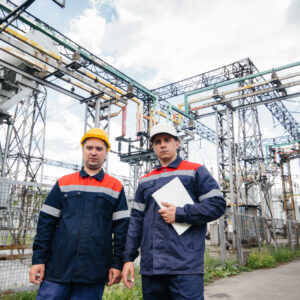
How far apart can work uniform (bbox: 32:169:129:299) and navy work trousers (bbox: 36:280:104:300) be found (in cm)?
4

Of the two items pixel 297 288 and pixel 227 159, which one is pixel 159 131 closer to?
pixel 297 288

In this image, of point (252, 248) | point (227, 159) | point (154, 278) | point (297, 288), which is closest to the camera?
point (154, 278)

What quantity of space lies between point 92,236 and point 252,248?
8079 mm

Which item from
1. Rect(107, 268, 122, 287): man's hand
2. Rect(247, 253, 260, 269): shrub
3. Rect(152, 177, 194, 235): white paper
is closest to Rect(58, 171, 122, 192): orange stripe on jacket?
Rect(152, 177, 194, 235): white paper

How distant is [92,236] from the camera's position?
211 cm

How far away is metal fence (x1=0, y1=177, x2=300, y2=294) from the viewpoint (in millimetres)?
4266

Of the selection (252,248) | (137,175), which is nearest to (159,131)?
(252,248)

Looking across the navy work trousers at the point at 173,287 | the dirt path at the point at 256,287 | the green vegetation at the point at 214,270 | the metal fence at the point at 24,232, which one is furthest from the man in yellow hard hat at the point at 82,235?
the dirt path at the point at 256,287

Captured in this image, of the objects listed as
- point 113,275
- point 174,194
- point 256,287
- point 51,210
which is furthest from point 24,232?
Result: point 174,194

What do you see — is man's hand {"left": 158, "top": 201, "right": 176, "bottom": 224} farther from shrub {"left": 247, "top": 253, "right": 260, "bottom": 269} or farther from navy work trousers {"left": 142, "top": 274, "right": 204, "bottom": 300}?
shrub {"left": 247, "top": 253, "right": 260, "bottom": 269}

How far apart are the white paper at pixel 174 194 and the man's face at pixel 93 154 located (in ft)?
2.05

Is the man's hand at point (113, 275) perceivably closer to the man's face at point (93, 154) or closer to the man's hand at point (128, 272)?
the man's hand at point (128, 272)

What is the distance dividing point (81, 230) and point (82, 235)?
0.04 meters

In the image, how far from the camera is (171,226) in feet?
6.51
